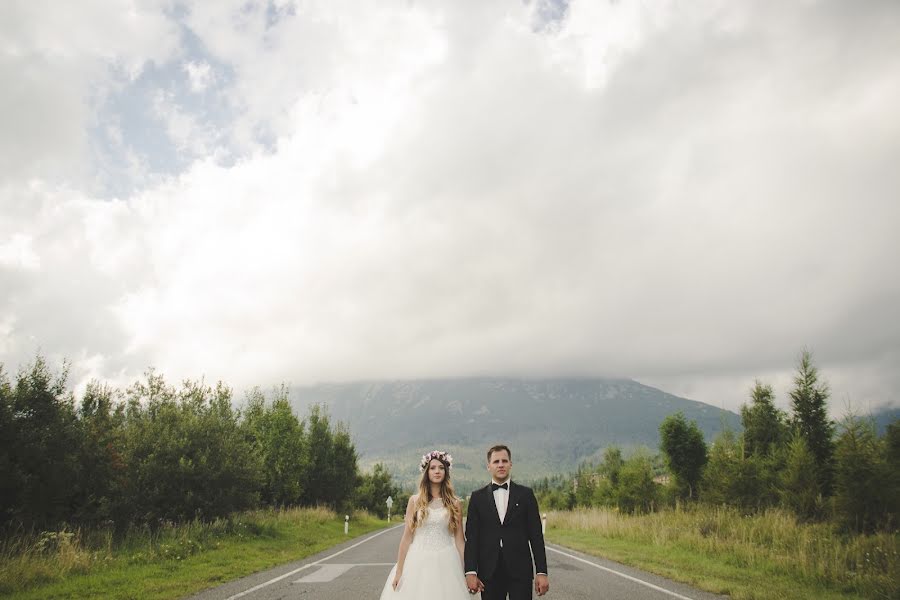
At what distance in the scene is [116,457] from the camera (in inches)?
730

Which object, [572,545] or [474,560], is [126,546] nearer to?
[474,560]

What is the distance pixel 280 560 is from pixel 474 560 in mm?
13416

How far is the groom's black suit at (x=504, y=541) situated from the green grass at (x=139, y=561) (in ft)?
24.5

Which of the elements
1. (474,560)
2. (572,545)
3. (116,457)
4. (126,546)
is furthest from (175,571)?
(572,545)

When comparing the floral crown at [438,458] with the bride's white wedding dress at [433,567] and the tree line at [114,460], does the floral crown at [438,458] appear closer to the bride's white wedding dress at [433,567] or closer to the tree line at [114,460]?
the bride's white wedding dress at [433,567]

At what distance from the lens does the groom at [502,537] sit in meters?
5.31

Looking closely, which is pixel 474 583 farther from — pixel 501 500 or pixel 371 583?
pixel 371 583

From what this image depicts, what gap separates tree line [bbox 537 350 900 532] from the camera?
18125 mm

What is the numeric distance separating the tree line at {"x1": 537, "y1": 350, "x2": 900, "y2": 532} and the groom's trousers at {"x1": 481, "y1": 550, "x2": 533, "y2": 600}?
732 inches

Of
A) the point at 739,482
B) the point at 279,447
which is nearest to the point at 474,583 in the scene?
the point at 739,482

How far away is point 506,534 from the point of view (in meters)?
5.44

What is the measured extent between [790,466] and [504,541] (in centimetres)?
2356

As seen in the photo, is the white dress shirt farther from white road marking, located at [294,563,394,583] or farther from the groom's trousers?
white road marking, located at [294,563,394,583]

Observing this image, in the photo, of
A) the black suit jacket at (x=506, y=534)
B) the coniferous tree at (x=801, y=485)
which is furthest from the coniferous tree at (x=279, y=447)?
the black suit jacket at (x=506, y=534)
